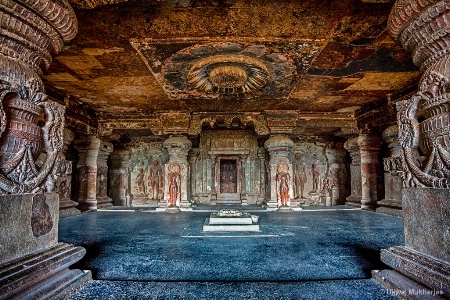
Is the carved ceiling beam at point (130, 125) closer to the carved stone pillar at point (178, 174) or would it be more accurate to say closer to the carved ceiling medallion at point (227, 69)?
the carved stone pillar at point (178, 174)

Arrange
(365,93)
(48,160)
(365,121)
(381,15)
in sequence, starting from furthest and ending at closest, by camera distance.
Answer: (365,121)
(365,93)
(381,15)
(48,160)

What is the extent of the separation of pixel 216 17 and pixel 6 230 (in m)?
3.13

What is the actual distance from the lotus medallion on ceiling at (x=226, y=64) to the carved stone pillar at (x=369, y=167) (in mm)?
3972

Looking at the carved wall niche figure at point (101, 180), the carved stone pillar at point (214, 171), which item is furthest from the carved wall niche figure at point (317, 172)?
the carved wall niche figure at point (101, 180)

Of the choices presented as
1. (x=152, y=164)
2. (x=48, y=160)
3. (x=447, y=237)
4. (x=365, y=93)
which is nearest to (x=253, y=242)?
(x=447, y=237)

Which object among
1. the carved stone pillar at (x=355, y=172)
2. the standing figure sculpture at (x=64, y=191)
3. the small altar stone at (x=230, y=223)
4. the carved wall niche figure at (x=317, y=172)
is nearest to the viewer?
the small altar stone at (x=230, y=223)

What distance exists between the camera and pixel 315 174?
1081 cm

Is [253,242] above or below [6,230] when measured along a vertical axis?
below

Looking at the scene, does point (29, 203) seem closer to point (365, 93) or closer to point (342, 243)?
point (342, 243)

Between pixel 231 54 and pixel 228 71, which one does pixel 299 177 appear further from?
pixel 231 54

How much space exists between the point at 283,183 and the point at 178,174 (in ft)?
11.3

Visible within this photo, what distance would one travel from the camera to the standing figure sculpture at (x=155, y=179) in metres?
10.8

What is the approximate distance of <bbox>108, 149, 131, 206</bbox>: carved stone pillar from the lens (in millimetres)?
10670

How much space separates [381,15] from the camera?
3.36 metres
